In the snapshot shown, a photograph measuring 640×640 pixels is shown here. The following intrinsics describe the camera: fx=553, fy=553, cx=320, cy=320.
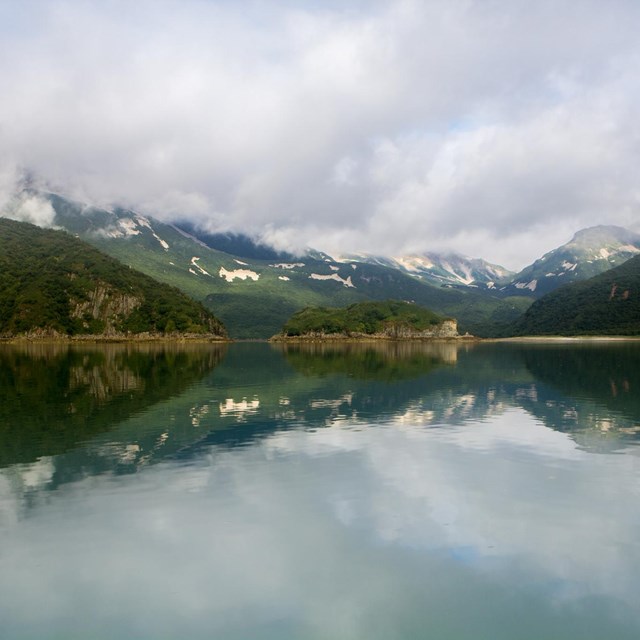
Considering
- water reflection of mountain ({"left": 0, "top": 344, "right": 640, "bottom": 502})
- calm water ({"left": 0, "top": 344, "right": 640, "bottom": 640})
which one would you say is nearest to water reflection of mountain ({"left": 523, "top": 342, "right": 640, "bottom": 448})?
water reflection of mountain ({"left": 0, "top": 344, "right": 640, "bottom": 502})

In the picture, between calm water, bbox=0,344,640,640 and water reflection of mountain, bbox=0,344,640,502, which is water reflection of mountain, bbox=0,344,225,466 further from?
calm water, bbox=0,344,640,640

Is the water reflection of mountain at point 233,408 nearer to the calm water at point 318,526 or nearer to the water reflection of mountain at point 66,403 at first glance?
the water reflection of mountain at point 66,403

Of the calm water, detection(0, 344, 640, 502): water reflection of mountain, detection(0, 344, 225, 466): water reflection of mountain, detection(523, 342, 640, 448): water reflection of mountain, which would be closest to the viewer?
the calm water

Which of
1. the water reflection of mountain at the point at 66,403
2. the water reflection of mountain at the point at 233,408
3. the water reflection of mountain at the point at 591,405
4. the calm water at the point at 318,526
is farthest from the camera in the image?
the water reflection of mountain at the point at 591,405

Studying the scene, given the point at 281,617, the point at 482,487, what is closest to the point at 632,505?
the point at 482,487

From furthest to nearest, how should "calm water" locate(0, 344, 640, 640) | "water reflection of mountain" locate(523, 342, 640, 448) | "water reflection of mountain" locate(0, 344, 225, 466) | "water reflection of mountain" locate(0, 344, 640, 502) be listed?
"water reflection of mountain" locate(523, 342, 640, 448) → "water reflection of mountain" locate(0, 344, 225, 466) → "water reflection of mountain" locate(0, 344, 640, 502) → "calm water" locate(0, 344, 640, 640)

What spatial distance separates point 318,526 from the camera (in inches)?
800

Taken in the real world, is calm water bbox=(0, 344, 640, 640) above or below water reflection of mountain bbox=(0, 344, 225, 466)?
above

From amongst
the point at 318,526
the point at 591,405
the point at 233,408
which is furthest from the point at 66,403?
the point at 591,405

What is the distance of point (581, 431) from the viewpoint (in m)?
38.5

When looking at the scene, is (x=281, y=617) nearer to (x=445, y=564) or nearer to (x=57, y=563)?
(x=445, y=564)

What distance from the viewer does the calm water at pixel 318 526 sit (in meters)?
14.1

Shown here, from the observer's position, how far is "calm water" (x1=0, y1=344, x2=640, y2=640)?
14148mm

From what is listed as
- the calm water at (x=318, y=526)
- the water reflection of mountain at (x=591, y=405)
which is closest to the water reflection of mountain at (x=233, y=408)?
the water reflection of mountain at (x=591, y=405)
